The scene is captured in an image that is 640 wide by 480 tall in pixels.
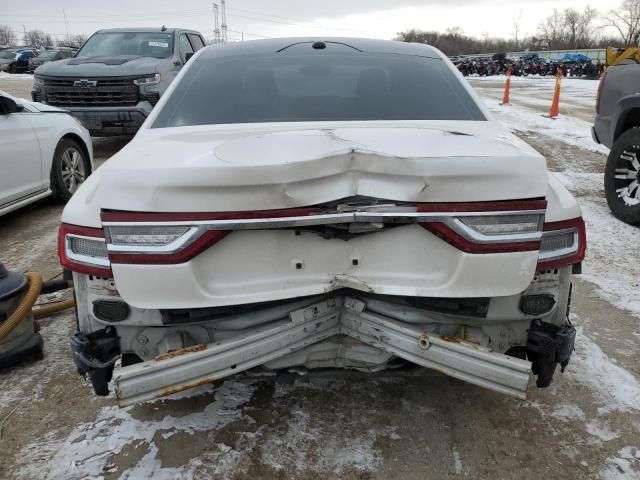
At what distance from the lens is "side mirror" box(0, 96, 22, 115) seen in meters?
4.92

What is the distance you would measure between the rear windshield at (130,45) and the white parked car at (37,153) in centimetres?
377

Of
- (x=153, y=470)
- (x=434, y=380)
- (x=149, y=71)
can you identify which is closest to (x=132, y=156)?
(x=153, y=470)

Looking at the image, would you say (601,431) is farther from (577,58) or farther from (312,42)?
(577,58)

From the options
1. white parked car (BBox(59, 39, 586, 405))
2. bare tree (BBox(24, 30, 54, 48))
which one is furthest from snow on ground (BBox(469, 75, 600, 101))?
bare tree (BBox(24, 30, 54, 48))

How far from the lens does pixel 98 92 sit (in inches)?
335

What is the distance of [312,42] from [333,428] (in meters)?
2.37

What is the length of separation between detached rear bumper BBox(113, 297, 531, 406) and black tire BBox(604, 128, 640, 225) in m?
4.27

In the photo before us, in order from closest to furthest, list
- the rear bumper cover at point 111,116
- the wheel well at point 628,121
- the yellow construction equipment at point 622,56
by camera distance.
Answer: the wheel well at point 628,121, the yellow construction equipment at point 622,56, the rear bumper cover at point 111,116

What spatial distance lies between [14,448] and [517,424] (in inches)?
91.4

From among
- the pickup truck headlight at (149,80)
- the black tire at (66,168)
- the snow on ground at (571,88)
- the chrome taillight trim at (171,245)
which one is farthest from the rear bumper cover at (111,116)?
the snow on ground at (571,88)

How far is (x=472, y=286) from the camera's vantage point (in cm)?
194

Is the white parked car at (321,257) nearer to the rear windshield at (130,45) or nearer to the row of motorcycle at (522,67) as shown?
the rear windshield at (130,45)

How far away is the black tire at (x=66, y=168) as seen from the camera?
233 inches

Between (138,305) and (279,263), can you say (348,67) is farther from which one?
(138,305)
